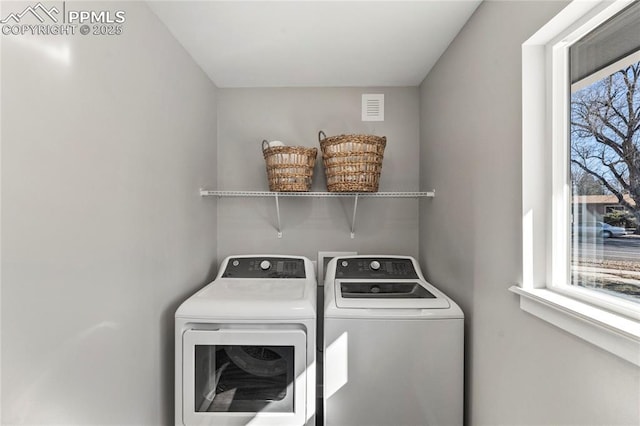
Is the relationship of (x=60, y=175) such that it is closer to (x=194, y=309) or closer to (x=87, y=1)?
(x=87, y=1)

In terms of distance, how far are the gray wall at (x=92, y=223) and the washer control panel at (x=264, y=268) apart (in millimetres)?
388

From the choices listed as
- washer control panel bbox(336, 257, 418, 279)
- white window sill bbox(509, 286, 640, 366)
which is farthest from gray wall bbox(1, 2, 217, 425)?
white window sill bbox(509, 286, 640, 366)

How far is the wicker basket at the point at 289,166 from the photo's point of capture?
1.81m

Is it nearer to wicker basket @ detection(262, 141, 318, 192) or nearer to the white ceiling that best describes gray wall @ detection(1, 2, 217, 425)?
the white ceiling

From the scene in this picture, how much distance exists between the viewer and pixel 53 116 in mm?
858

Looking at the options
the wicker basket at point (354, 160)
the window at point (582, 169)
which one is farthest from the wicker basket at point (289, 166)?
the window at point (582, 169)

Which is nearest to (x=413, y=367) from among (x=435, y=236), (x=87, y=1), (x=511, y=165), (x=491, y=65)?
(x=435, y=236)

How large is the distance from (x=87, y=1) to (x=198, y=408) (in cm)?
161

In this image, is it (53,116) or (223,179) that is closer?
(53,116)

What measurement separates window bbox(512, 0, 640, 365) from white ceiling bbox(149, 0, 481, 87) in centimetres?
54

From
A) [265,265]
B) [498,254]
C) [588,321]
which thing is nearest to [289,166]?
[265,265]

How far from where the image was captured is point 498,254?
1.19m

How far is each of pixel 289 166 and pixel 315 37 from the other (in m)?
0.68

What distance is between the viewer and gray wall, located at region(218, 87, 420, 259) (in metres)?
2.21
